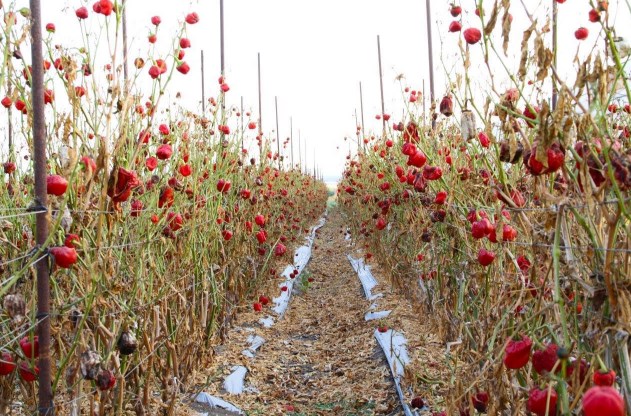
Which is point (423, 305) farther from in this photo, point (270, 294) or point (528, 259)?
point (528, 259)

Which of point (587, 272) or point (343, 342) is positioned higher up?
point (587, 272)

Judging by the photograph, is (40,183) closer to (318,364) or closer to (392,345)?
(392,345)

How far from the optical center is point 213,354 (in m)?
4.25

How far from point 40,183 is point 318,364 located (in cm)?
347

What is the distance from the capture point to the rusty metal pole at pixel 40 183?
1.70 m

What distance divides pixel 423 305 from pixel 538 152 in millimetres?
3837

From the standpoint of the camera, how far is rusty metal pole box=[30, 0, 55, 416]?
1.70m

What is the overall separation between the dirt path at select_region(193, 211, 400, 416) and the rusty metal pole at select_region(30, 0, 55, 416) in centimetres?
205

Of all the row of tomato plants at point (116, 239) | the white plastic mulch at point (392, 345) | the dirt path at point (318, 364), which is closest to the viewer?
the row of tomato plants at point (116, 239)

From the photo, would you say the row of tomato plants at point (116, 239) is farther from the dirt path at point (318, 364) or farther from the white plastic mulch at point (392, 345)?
the white plastic mulch at point (392, 345)

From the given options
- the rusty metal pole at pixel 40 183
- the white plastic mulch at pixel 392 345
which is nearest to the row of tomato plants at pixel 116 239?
→ the rusty metal pole at pixel 40 183

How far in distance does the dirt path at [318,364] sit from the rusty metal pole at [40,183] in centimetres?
205

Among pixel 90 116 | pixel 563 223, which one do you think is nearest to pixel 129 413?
pixel 90 116

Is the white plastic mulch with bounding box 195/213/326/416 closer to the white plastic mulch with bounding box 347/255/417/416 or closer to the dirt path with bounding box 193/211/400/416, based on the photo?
the dirt path with bounding box 193/211/400/416
